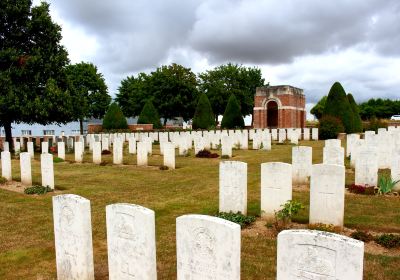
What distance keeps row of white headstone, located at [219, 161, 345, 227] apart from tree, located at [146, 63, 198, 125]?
41.3 meters

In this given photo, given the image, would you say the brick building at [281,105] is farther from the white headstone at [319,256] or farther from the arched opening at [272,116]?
the white headstone at [319,256]

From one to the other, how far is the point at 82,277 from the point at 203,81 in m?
54.5

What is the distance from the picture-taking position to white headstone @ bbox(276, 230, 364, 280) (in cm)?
328

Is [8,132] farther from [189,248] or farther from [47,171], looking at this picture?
[189,248]

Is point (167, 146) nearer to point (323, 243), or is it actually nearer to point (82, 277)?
point (82, 277)

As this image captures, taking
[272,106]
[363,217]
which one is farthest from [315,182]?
[272,106]

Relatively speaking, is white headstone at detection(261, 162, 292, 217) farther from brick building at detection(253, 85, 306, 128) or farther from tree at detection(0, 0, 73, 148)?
brick building at detection(253, 85, 306, 128)

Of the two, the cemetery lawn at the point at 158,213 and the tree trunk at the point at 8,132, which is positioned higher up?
the tree trunk at the point at 8,132

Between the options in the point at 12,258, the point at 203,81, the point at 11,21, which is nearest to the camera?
the point at 12,258

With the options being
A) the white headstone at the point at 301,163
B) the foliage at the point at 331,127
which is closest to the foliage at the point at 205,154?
the white headstone at the point at 301,163

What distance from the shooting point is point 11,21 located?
22922 millimetres

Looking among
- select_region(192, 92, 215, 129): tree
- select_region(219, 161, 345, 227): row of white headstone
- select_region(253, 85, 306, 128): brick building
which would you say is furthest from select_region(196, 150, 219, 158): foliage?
select_region(253, 85, 306, 128): brick building

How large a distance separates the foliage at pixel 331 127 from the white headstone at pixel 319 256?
27376 millimetres

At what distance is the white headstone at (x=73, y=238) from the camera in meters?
5.03
